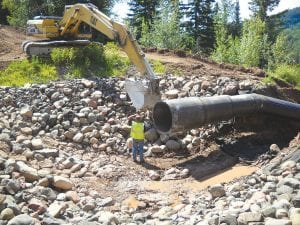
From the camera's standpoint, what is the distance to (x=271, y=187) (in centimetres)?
717

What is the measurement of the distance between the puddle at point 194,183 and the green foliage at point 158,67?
5.73 m

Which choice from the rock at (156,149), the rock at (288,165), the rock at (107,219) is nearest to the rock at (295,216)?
the rock at (288,165)

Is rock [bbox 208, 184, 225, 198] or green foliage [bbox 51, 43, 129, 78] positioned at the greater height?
green foliage [bbox 51, 43, 129, 78]

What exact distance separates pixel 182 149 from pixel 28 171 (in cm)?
420

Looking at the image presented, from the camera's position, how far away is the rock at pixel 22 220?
21.3 ft

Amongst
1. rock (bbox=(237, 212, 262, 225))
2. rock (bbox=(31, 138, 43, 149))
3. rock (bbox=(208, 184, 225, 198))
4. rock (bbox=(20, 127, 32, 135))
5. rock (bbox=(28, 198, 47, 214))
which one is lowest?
rock (bbox=(208, 184, 225, 198))

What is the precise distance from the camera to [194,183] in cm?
965

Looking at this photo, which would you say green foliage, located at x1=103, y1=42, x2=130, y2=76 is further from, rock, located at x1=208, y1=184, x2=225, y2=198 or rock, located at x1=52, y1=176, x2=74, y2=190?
rock, located at x1=208, y1=184, x2=225, y2=198

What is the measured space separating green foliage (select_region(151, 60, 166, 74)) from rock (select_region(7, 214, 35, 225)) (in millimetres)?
9129

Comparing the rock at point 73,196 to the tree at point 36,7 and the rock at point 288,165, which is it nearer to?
the rock at point 288,165

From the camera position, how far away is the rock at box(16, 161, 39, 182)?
8516 millimetres

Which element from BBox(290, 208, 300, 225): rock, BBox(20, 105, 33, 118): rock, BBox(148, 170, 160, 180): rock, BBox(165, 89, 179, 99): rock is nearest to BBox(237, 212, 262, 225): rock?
BBox(290, 208, 300, 225): rock

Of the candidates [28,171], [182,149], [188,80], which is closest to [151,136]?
[182,149]

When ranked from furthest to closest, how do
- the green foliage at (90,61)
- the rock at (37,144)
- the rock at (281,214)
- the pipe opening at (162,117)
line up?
the green foliage at (90,61)
the pipe opening at (162,117)
the rock at (37,144)
the rock at (281,214)
